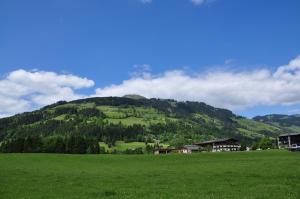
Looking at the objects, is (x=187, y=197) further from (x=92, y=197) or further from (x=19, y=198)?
(x=19, y=198)

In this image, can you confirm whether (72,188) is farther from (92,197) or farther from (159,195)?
(159,195)

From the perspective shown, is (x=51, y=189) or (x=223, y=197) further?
(x=51, y=189)

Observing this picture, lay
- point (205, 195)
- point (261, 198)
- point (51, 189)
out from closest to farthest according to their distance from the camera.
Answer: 1. point (261, 198)
2. point (205, 195)
3. point (51, 189)

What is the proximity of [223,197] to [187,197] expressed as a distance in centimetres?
241

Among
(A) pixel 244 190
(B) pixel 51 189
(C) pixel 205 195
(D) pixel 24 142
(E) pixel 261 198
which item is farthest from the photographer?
(D) pixel 24 142

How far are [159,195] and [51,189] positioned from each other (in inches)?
418

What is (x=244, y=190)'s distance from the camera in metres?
29.6

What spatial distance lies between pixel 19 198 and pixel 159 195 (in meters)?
9.90

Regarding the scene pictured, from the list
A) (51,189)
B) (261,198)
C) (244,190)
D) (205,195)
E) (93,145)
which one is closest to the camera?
(261,198)

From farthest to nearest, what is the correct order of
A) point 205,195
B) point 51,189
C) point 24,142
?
point 24,142 → point 51,189 → point 205,195

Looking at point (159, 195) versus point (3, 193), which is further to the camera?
point (3, 193)

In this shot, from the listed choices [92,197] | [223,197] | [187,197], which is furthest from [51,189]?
[223,197]

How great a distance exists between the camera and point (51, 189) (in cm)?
3297

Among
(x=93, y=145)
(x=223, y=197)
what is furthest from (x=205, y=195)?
(x=93, y=145)
